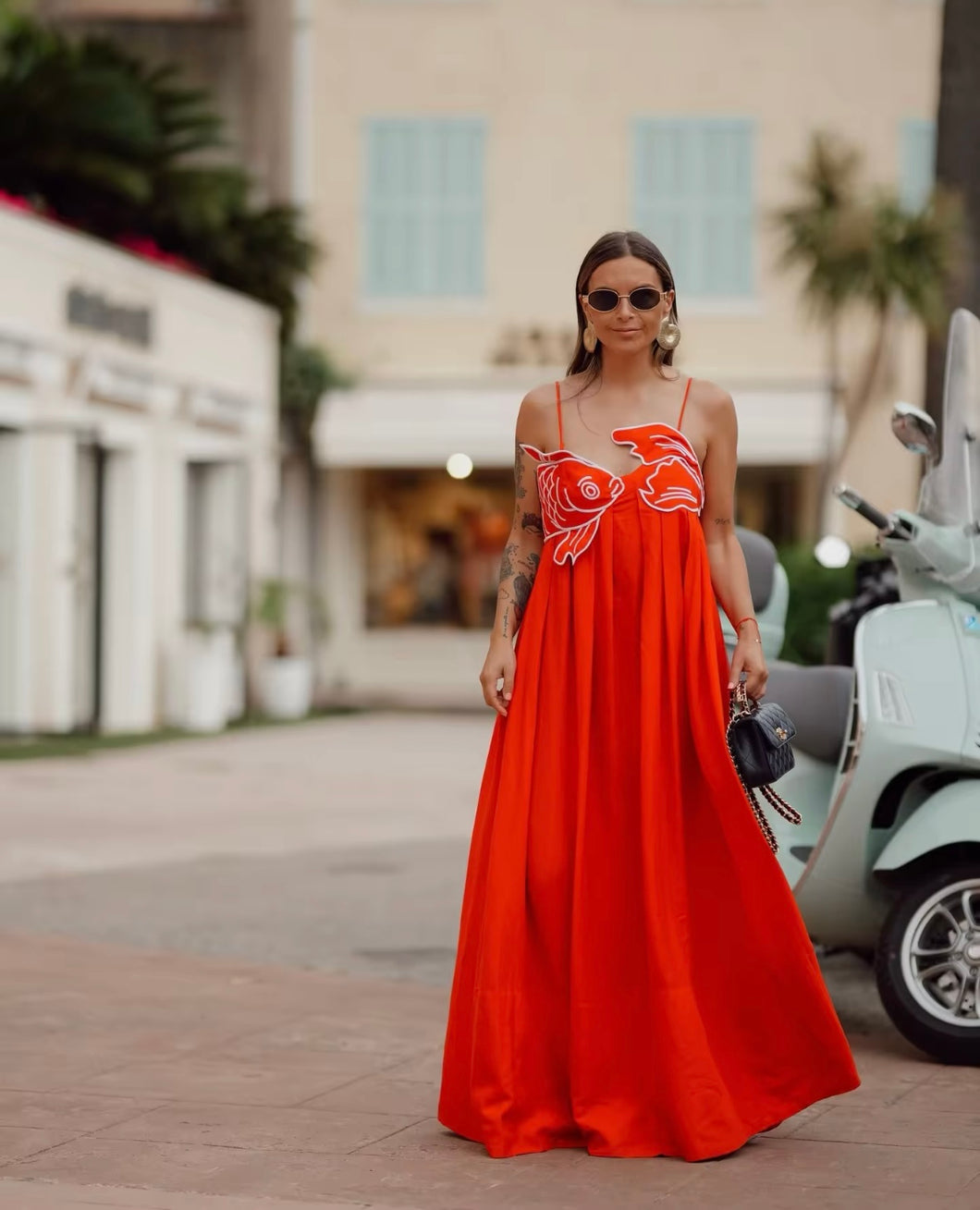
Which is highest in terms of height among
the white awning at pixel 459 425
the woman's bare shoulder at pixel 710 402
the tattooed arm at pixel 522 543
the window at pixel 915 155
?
the window at pixel 915 155

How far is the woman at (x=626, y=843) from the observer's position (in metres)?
4.26

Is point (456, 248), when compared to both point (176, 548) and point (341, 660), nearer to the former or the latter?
point (341, 660)

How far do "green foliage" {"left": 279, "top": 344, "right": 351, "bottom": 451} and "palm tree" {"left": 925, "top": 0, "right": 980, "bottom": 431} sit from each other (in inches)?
493

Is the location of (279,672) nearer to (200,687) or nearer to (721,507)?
(200,687)

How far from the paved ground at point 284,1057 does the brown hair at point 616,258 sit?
160 cm

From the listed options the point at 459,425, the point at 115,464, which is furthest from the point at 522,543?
the point at 459,425

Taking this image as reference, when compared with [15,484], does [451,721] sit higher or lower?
lower

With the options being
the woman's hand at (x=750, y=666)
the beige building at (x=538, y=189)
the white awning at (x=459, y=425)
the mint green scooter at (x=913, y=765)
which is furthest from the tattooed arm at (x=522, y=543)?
the beige building at (x=538, y=189)

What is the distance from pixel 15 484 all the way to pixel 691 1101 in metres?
13.0

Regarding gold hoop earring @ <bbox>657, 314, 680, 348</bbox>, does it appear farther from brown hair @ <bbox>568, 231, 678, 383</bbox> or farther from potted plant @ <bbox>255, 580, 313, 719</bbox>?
potted plant @ <bbox>255, 580, 313, 719</bbox>

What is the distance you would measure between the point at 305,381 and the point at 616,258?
17986 mm

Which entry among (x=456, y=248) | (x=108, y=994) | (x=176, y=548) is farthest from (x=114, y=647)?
(x=108, y=994)

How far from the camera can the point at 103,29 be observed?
23.1 meters

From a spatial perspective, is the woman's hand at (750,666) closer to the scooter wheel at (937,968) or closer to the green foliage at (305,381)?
the scooter wheel at (937,968)
